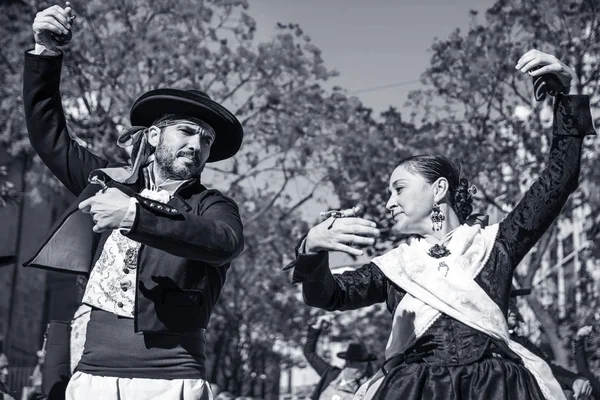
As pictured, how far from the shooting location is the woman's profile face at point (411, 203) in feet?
11.8

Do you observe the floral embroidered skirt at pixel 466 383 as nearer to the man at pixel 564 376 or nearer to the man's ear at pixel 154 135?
the man's ear at pixel 154 135

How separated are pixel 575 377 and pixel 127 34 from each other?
1029 cm

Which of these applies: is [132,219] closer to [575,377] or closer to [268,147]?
[575,377]

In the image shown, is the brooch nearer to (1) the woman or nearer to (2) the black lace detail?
(1) the woman

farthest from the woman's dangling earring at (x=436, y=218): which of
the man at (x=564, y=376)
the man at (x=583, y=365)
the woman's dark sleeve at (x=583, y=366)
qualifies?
the woman's dark sleeve at (x=583, y=366)

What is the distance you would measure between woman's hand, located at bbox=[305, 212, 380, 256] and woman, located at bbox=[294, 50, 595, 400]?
0.02 m

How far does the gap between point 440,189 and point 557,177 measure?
486mm

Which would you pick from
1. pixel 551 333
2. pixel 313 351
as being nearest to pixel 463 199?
pixel 313 351

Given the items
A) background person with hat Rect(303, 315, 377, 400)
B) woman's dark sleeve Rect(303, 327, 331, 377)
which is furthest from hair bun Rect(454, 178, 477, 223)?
background person with hat Rect(303, 315, 377, 400)

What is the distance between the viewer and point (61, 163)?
3611 mm

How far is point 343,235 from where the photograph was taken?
2.87 metres

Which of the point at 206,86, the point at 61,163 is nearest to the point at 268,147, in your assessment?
the point at 206,86

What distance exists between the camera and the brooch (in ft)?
11.6

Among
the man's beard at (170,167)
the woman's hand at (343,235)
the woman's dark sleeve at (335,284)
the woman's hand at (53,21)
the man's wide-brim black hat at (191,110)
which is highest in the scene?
the woman's hand at (53,21)
